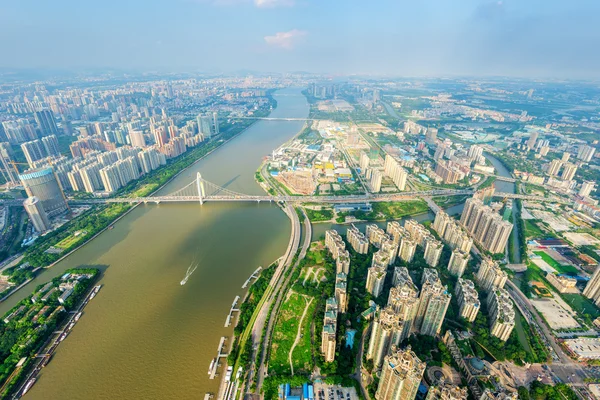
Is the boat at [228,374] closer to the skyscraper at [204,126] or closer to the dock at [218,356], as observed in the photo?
the dock at [218,356]

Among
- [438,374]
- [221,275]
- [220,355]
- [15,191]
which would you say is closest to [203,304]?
[221,275]

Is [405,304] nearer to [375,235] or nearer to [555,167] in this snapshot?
[375,235]

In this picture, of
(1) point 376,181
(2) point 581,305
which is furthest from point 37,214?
(2) point 581,305

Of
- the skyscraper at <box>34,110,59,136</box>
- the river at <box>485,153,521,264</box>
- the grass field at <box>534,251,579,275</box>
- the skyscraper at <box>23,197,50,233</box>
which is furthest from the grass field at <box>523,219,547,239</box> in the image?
the skyscraper at <box>34,110,59,136</box>

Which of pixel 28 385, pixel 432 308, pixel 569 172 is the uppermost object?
pixel 432 308

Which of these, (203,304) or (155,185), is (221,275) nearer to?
(203,304)

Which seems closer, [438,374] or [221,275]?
[438,374]
